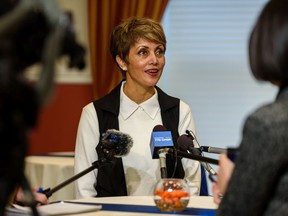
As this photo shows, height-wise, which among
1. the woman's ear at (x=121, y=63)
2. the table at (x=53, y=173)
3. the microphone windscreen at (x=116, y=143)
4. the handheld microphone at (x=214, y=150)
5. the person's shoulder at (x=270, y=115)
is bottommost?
the table at (x=53, y=173)

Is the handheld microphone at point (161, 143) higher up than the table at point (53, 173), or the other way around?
the handheld microphone at point (161, 143)

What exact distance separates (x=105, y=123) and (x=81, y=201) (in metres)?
0.70

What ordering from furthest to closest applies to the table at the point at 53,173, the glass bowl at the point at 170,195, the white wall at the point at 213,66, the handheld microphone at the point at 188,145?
the white wall at the point at 213,66
the table at the point at 53,173
the handheld microphone at the point at 188,145
the glass bowl at the point at 170,195

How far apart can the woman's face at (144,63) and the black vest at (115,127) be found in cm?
10

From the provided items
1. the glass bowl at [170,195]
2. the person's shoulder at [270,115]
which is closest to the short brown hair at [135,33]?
the glass bowl at [170,195]

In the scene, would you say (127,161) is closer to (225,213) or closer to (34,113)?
(225,213)

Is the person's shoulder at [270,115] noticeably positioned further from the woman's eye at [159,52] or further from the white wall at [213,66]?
the white wall at [213,66]

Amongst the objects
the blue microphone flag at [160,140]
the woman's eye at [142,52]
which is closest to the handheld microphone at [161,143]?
the blue microphone flag at [160,140]

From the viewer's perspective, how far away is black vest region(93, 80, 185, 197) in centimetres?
338

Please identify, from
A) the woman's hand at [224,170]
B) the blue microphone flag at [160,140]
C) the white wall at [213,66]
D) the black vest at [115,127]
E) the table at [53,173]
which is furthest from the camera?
the white wall at [213,66]

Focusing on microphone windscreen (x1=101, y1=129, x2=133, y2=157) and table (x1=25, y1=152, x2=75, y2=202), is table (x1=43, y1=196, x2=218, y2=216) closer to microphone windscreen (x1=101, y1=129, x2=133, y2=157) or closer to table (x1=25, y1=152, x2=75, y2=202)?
microphone windscreen (x1=101, y1=129, x2=133, y2=157)

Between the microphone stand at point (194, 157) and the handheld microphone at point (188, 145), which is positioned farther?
the handheld microphone at point (188, 145)

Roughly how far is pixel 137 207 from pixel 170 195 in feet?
0.71

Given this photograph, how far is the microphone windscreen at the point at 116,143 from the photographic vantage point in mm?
2850
